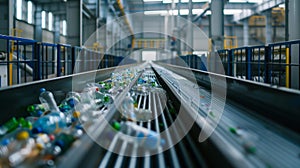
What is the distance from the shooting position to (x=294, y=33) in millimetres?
5473

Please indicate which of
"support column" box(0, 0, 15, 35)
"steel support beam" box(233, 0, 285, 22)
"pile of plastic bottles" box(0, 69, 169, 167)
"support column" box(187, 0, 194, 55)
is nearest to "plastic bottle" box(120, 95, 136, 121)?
"pile of plastic bottles" box(0, 69, 169, 167)

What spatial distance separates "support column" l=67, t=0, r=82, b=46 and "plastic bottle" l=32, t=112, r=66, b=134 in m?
9.69

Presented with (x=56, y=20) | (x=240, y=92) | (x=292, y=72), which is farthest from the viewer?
(x=56, y=20)

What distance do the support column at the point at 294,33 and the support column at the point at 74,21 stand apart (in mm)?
8180

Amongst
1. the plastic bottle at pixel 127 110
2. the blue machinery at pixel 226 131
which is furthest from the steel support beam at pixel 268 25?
the plastic bottle at pixel 127 110

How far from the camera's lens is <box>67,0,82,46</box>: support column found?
11.4m

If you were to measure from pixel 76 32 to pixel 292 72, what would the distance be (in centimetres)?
859

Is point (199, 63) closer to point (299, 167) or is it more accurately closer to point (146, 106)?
point (146, 106)

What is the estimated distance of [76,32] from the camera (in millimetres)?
11477

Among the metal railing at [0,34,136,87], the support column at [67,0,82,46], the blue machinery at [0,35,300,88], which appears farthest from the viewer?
the support column at [67,0,82,46]

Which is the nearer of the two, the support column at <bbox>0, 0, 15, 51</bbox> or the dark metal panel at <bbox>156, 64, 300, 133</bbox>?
the dark metal panel at <bbox>156, 64, 300, 133</bbox>

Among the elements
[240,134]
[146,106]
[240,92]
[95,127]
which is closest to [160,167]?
[95,127]

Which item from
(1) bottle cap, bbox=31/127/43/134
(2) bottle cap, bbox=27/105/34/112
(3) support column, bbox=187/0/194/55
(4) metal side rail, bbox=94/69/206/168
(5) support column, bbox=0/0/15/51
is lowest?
(4) metal side rail, bbox=94/69/206/168

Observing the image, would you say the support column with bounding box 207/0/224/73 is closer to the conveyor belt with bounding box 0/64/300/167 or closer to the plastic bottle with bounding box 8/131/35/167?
the conveyor belt with bounding box 0/64/300/167
